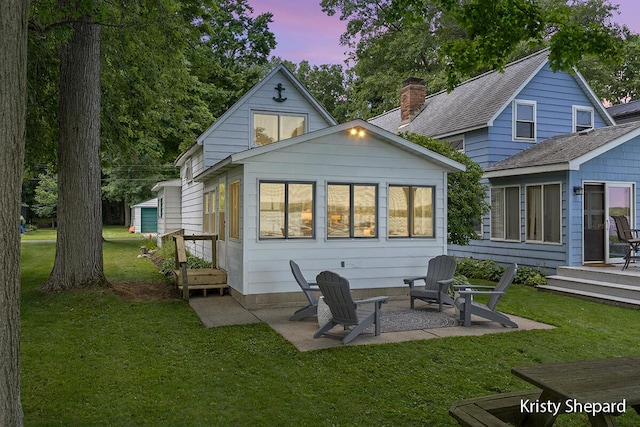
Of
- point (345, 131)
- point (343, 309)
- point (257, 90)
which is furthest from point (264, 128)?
point (343, 309)

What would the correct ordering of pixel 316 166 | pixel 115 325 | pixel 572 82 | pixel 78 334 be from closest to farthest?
pixel 78 334 < pixel 115 325 < pixel 316 166 < pixel 572 82

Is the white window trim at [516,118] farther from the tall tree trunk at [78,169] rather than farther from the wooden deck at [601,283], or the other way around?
the tall tree trunk at [78,169]

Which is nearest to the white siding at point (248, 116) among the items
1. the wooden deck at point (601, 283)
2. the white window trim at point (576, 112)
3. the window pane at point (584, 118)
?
the wooden deck at point (601, 283)

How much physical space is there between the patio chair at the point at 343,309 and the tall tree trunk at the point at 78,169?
17.7ft

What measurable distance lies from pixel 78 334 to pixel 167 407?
10.5ft

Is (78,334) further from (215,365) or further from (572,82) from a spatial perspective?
(572,82)

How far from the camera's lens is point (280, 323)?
749cm

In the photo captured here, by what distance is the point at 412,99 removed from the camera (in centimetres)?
1988

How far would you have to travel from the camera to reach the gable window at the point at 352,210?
364 inches

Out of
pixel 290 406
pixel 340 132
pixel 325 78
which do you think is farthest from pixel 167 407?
pixel 325 78

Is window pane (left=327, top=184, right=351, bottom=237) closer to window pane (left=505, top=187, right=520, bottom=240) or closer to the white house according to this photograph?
the white house

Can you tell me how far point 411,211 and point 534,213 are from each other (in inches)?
190

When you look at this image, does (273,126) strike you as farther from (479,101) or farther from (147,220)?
(147,220)

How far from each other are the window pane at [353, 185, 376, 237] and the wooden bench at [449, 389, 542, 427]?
5.92m
